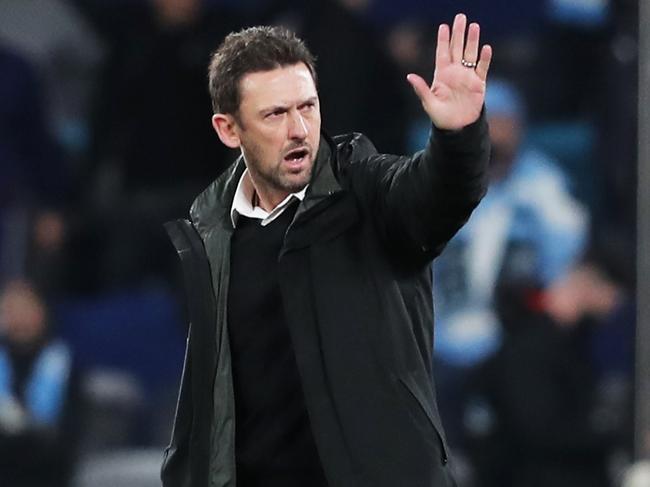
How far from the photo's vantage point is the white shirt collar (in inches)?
145

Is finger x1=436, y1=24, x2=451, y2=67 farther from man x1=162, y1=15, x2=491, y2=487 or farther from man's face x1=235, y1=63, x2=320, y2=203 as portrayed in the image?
man's face x1=235, y1=63, x2=320, y2=203

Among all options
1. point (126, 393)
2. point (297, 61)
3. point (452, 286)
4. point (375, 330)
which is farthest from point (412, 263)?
point (126, 393)

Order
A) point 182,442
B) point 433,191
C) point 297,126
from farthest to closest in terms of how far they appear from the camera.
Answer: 1. point 182,442
2. point 297,126
3. point 433,191

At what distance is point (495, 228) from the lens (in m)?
6.98

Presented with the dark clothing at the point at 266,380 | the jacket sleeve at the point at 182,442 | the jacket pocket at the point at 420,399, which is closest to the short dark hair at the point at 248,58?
the dark clothing at the point at 266,380

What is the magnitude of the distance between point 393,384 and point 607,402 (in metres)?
3.63

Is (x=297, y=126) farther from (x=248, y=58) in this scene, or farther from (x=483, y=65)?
(x=483, y=65)

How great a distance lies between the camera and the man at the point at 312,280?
3369 millimetres

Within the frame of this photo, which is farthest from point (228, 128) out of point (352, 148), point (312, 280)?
point (312, 280)

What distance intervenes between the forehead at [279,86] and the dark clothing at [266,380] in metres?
0.23

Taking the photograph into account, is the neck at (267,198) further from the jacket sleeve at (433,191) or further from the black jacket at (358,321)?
the jacket sleeve at (433,191)

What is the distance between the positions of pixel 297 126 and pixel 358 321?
444mm

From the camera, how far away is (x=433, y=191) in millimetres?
3307

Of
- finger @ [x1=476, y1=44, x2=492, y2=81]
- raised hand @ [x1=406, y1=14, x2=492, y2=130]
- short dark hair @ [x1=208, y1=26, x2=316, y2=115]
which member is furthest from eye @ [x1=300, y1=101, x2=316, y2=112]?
finger @ [x1=476, y1=44, x2=492, y2=81]
